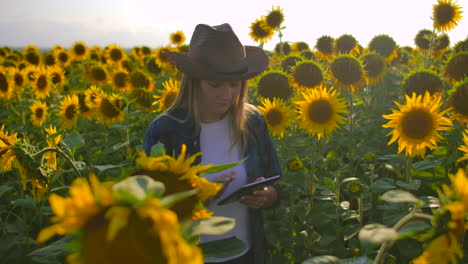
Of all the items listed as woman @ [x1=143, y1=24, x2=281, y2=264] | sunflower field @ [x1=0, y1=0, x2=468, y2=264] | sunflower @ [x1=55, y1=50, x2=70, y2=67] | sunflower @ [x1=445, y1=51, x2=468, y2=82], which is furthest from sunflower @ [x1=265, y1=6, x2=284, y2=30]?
sunflower @ [x1=55, y1=50, x2=70, y2=67]

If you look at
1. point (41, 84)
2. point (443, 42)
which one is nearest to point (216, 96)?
point (41, 84)

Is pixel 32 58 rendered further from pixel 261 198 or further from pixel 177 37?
pixel 261 198

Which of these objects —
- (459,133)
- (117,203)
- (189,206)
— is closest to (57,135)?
(189,206)

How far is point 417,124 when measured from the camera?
1973mm

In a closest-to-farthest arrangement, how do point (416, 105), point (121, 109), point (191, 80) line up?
point (416, 105), point (191, 80), point (121, 109)

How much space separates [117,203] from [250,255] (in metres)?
1.97

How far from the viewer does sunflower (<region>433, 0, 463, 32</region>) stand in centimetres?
439

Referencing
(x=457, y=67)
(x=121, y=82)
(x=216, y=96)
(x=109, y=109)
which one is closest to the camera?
(x=216, y=96)

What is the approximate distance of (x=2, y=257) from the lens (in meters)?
1.97

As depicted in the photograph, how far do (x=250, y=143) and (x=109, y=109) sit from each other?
2.20 meters

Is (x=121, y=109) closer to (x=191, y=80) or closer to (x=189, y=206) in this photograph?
(x=191, y=80)

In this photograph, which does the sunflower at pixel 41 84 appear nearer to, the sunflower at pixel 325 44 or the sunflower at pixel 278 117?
the sunflower at pixel 278 117

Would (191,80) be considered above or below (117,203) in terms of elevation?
above

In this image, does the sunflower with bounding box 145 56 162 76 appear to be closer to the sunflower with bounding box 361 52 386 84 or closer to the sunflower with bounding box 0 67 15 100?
the sunflower with bounding box 0 67 15 100
